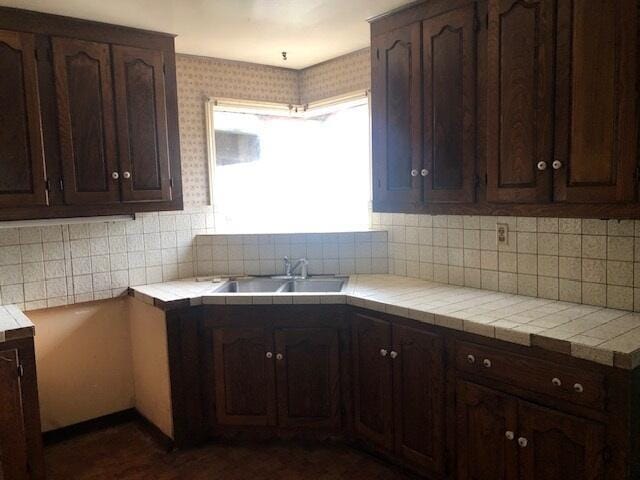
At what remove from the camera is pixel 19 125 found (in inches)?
95.5

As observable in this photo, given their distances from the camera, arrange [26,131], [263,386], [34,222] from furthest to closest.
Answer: [263,386], [34,222], [26,131]

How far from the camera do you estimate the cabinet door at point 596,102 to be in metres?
1.72

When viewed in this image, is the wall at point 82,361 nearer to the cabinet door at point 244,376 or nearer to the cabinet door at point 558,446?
the cabinet door at point 244,376

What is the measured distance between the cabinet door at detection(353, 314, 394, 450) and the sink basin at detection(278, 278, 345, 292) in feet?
1.78

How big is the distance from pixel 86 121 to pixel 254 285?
4.42ft

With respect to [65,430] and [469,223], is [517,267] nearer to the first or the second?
[469,223]

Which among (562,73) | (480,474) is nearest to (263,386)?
(480,474)

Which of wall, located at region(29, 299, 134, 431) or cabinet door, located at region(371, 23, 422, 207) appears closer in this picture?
cabinet door, located at region(371, 23, 422, 207)

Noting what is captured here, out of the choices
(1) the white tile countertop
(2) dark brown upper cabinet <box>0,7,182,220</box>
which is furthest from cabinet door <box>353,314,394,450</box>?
(2) dark brown upper cabinet <box>0,7,182,220</box>

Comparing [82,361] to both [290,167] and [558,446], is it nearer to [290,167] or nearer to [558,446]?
[290,167]

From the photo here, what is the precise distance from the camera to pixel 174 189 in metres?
2.92

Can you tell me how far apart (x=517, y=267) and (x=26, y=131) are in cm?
249

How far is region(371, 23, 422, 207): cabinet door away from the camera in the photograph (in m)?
2.50

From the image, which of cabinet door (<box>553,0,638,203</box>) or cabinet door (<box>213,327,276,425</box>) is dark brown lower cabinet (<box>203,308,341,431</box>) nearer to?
cabinet door (<box>213,327,276,425</box>)
